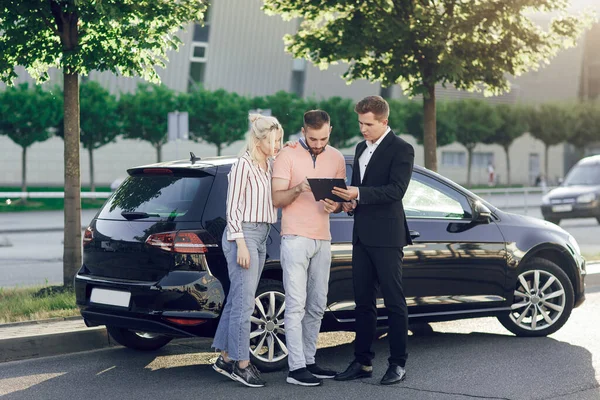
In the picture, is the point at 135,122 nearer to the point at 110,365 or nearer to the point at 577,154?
the point at 110,365

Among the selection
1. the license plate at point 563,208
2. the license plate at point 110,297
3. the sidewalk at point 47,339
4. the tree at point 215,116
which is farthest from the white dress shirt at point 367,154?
the tree at point 215,116

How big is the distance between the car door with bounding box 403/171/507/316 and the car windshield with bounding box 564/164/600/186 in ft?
56.4

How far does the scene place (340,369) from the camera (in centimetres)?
665

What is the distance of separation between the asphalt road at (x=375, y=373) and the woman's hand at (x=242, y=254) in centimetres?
81

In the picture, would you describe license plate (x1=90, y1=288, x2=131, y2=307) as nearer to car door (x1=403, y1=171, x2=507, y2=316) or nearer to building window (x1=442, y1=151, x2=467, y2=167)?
car door (x1=403, y1=171, x2=507, y2=316)

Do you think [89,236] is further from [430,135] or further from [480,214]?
[430,135]

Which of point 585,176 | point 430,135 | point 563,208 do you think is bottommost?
point 563,208

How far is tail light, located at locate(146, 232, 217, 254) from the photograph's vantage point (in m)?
6.16

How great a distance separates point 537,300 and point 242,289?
294cm

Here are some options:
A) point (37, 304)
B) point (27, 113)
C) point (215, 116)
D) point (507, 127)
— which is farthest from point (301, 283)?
point (507, 127)

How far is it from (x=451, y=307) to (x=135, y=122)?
3296cm

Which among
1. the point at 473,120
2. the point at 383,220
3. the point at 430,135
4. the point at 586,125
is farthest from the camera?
the point at 586,125

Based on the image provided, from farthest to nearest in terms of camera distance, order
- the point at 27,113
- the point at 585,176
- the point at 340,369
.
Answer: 1. the point at 27,113
2. the point at 585,176
3. the point at 340,369

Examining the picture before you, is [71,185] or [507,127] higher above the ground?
[71,185]
